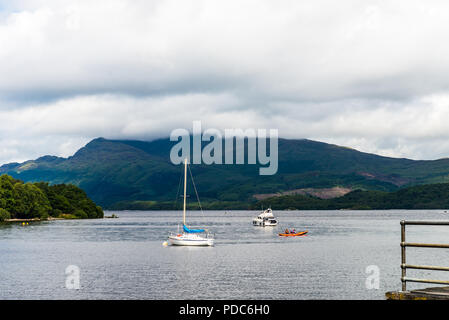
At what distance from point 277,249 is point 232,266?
41.5 m

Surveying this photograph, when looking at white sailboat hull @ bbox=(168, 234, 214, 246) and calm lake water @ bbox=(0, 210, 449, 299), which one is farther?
white sailboat hull @ bbox=(168, 234, 214, 246)

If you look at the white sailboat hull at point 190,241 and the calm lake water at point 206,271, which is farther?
the white sailboat hull at point 190,241

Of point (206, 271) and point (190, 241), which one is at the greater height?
point (190, 241)

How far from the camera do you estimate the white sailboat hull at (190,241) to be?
465 feet

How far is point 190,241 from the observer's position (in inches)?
5640

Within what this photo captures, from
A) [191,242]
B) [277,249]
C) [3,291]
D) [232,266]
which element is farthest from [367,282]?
[191,242]

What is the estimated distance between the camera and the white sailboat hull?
141875 mm

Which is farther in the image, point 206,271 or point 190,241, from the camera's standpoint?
point 190,241

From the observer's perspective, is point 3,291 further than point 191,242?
No
